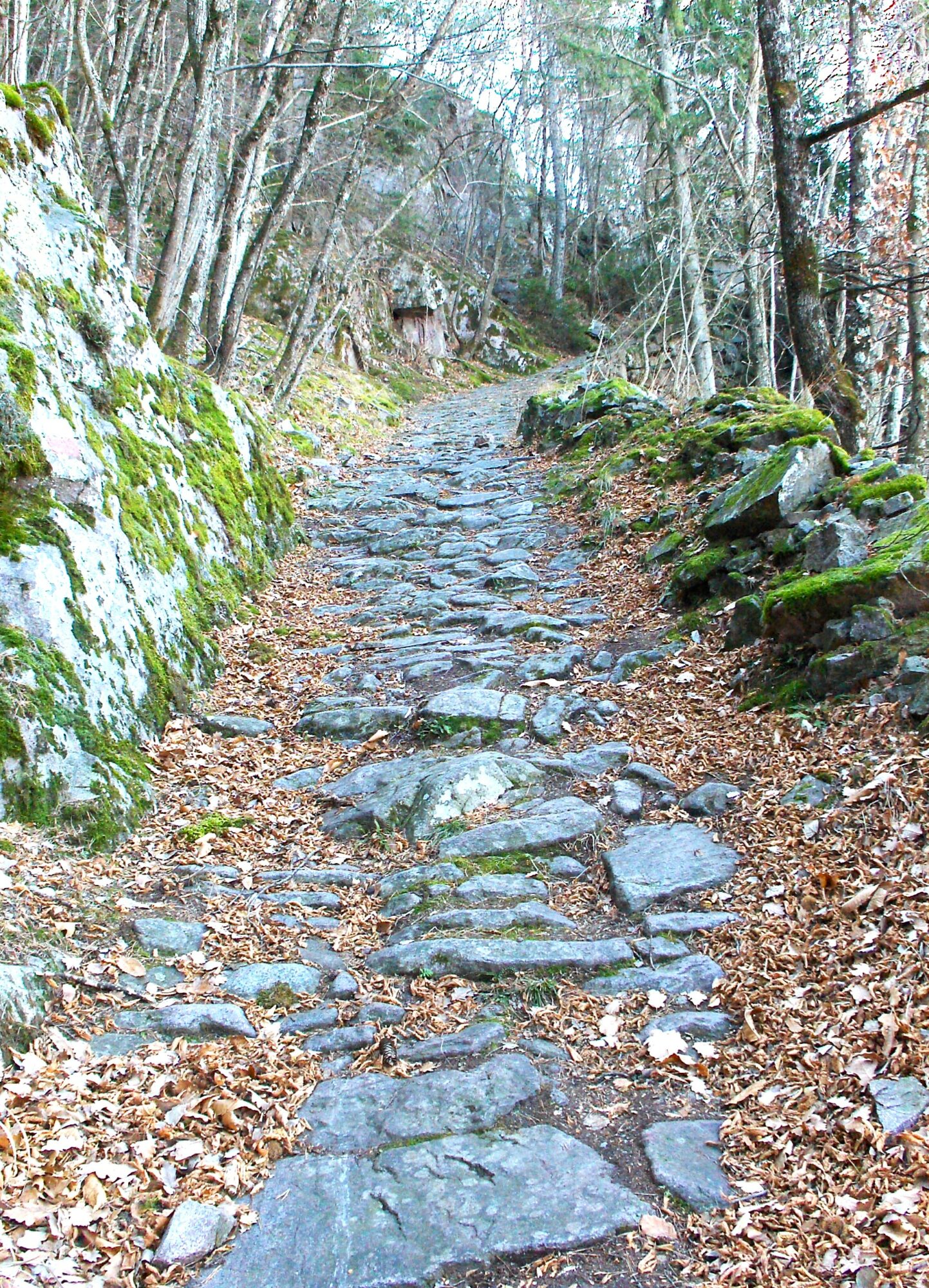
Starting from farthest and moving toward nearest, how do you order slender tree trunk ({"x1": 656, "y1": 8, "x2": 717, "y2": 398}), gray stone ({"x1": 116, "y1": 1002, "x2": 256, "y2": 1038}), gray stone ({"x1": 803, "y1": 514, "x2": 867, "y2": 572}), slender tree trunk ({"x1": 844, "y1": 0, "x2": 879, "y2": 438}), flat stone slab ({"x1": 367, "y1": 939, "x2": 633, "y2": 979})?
slender tree trunk ({"x1": 656, "y1": 8, "x2": 717, "y2": 398})
slender tree trunk ({"x1": 844, "y1": 0, "x2": 879, "y2": 438})
gray stone ({"x1": 803, "y1": 514, "x2": 867, "y2": 572})
flat stone slab ({"x1": 367, "y1": 939, "x2": 633, "y2": 979})
gray stone ({"x1": 116, "y1": 1002, "x2": 256, "y2": 1038})

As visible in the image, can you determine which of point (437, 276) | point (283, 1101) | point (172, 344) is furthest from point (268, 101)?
point (437, 276)

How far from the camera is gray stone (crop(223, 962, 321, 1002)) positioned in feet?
12.2

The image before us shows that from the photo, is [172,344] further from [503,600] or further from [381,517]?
[503,600]

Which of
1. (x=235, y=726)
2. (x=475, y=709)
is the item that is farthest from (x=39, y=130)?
(x=475, y=709)

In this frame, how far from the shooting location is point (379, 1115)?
3135 millimetres

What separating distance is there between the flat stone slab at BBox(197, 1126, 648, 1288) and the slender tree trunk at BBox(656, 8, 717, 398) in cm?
1180

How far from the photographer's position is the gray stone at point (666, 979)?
368 cm

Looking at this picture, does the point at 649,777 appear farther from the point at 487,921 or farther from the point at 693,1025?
the point at 693,1025

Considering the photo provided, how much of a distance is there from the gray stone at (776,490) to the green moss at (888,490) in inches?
18.2

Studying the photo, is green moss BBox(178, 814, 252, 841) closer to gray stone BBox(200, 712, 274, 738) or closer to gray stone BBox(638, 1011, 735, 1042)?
gray stone BBox(200, 712, 274, 738)

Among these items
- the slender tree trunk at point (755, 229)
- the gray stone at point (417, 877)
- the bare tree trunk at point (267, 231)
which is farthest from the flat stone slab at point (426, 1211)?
the slender tree trunk at point (755, 229)

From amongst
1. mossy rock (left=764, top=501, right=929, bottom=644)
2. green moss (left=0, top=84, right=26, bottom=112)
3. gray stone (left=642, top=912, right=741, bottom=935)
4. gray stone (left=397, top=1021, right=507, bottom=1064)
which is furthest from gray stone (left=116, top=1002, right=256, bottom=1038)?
green moss (left=0, top=84, right=26, bottom=112)

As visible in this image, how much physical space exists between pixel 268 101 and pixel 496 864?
9076 millimetres

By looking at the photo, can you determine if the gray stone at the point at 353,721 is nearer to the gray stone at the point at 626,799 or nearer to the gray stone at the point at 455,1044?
the gray stone at the point at 626,799
